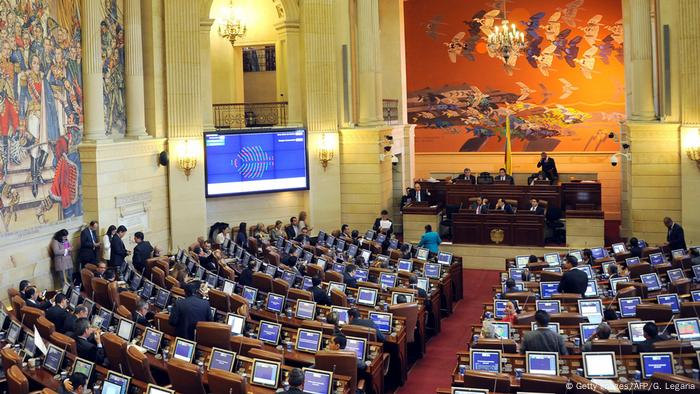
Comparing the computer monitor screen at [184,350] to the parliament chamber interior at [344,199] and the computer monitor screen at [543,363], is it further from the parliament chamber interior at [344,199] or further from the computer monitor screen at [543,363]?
the computer monitor screen at [543,363]

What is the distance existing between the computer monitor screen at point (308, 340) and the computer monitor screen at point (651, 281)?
624cm

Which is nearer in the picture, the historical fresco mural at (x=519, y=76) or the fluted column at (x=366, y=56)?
the fluted column at (x=366, y=56)

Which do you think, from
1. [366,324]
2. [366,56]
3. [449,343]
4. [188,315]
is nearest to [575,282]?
[449,343]

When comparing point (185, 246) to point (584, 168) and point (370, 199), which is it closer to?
point (370, 199)

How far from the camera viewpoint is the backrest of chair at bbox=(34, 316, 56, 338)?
11.4 meters

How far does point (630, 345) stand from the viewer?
33.8 ft

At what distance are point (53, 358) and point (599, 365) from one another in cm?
655

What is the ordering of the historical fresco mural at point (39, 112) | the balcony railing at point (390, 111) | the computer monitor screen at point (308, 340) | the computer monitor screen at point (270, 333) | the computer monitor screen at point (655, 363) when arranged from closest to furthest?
1. the computer monitor screen at point (655, 363)
2. the computer monitor screen at point (308, 340)
3. the computer monitor screen at point (270, 333)
4. the historical fresco mural at point (39, 112)
5. the balcony railing at point (390, 111)

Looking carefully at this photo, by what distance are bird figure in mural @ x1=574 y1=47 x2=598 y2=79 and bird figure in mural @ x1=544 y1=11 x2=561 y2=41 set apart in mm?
1167

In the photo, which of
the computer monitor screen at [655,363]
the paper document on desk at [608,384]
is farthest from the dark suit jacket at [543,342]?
the computer monitor screen at [655,363]

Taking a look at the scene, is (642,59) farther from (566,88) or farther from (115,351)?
(115,351)

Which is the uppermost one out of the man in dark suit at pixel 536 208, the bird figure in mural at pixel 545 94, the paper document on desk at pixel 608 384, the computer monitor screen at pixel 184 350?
the bird figure in mural at pixel 545 94

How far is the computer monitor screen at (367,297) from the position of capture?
45.7ft

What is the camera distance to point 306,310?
12.9m
